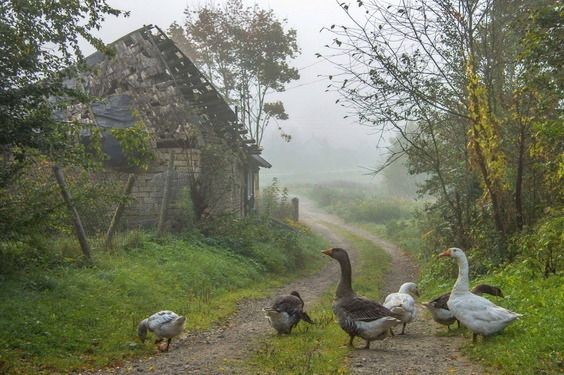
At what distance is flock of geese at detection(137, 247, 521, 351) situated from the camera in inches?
314

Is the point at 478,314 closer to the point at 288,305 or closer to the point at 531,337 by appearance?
the point at 531,337

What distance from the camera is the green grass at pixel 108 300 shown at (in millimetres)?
8383

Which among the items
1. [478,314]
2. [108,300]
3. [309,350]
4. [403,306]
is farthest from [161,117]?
[478,314]

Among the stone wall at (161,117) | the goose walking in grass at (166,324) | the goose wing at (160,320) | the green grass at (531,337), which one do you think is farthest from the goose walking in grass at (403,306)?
the stone wall at (161,117)

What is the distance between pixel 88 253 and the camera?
12.8 metres

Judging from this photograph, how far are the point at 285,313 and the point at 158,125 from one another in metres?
13.2

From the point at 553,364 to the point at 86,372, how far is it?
20.2ft

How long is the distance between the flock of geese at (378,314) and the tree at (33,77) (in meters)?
3.50

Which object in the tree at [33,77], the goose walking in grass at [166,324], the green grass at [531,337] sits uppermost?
the tree at [33,77]

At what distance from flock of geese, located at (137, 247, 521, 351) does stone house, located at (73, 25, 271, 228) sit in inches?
386

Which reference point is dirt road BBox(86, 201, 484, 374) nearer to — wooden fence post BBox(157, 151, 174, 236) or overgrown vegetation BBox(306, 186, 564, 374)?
overgrown vegetation BBox(306, 186, 564, 374)

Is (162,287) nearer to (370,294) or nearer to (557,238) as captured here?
(370,294)

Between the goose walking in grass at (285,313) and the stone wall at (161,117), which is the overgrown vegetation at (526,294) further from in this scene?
the stone wall at (161,117)

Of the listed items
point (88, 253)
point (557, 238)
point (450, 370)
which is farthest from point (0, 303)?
point (557, 238)
